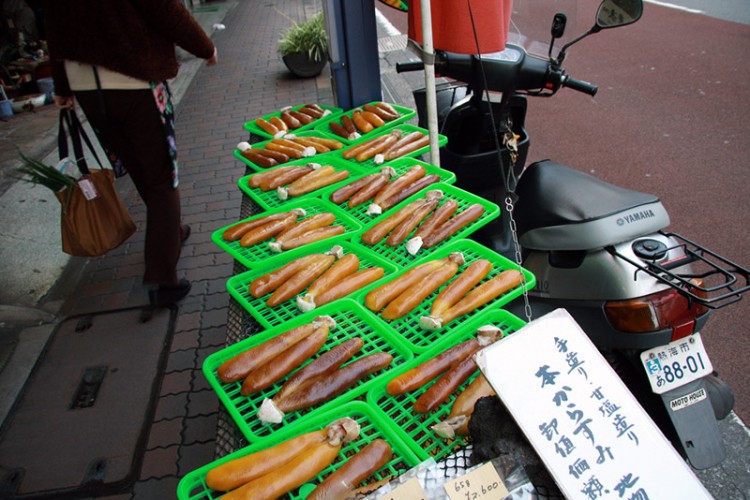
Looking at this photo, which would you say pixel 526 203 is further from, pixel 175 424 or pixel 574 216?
pixel 175 424

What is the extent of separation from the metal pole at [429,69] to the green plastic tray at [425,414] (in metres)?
1.16

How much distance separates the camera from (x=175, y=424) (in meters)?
3.21

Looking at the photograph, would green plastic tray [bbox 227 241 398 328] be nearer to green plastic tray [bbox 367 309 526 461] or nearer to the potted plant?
green plastic tray [bbox 367 309 526 461]

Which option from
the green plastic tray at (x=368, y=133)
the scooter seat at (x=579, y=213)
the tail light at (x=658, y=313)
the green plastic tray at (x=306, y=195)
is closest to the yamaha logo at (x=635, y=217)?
the scooter seat at (x=579, y=213)

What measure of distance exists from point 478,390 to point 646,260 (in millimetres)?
1032

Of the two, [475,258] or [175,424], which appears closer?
[475,258]

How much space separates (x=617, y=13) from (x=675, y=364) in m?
1.90

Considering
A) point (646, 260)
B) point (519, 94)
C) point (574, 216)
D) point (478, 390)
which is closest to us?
point (478, 390)

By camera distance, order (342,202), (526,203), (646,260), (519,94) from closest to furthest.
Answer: (646,260)
(526,203)
(342,202)
(519,94)

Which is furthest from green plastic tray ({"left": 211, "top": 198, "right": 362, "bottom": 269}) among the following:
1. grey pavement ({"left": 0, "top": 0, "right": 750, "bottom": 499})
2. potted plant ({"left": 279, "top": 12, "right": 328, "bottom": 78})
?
potted plant ({"left": 279, "top": 12, "right": 328, "bottom": 78})

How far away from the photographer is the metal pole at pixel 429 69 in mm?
2178

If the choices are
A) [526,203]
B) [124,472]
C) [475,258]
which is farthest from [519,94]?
[124,472]

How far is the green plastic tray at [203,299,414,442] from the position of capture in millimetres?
1664

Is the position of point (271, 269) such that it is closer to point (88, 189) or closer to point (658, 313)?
point (658, 313)
